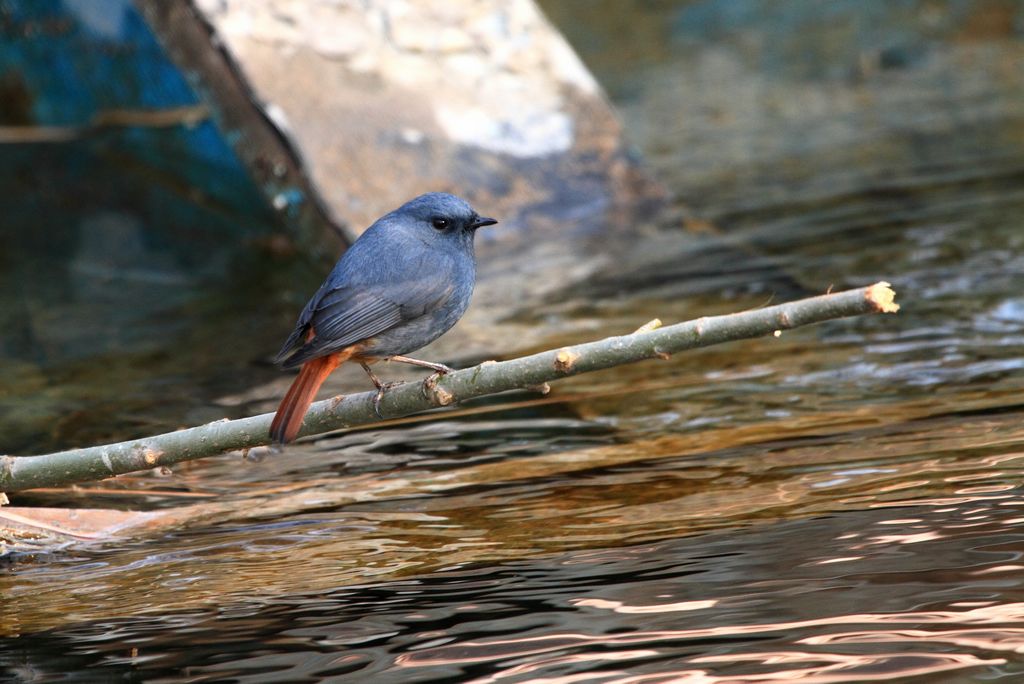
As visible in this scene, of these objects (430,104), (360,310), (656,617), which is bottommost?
(656,617)

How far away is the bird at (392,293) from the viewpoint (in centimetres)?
287

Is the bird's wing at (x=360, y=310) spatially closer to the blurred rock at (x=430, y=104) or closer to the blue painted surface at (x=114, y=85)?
the blurred rock at (x=430, y=104)

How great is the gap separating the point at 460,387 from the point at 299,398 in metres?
0.37

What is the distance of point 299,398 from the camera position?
261 centimetres

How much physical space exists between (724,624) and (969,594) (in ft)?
1.50

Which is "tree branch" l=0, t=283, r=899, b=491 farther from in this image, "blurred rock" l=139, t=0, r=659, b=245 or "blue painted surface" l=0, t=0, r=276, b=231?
"blue painted surface" l=0, t=0, r=276, b=231

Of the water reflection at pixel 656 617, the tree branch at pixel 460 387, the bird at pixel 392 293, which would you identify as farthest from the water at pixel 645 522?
the bird at pixel 392 293

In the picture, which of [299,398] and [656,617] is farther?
[299,398]

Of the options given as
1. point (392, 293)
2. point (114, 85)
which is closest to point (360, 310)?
point (392, 293)

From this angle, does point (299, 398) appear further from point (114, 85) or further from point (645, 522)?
point (114, 85)

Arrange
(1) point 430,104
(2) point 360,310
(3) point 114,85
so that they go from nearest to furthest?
1. (2) point 360,310
2. (1) point 430,104
3. (3) point 114,85

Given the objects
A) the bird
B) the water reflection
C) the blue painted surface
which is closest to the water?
the water reflection

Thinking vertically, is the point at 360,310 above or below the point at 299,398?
above

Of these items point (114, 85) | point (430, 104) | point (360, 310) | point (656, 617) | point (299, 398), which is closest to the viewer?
point (656, 617)
